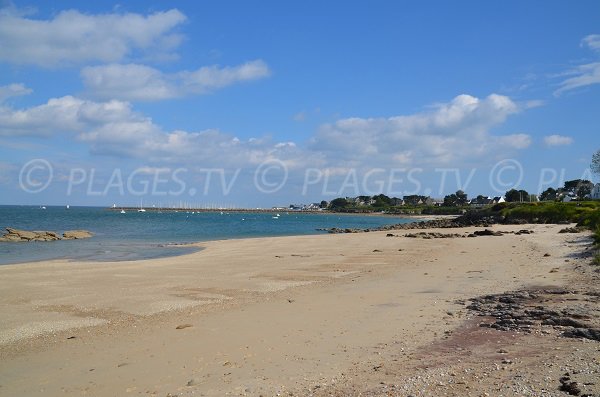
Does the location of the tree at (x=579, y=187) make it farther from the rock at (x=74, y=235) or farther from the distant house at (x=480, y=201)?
the rock at (x=74, y=235)

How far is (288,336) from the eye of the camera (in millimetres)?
9242

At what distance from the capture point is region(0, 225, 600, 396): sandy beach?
6.62 meters

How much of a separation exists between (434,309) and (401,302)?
1.20 meters

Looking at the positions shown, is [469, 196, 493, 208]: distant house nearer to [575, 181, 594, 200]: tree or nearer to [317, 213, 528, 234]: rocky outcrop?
[575, 181, 594, 200]: tree

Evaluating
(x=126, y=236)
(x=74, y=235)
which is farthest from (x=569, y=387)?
(x=126, y=236)

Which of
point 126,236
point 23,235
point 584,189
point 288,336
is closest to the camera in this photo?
point 288,336

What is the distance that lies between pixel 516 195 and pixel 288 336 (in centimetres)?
15813

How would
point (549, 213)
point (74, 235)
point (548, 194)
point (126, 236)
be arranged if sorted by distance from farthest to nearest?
point (548, 194) < point (549, 213) < point (126, 236) < point (74, 235)

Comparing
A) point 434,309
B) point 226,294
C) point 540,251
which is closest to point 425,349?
point 434,309

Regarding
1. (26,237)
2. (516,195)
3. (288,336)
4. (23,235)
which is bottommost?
(26,237)

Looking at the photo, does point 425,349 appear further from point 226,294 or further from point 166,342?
point 226,294

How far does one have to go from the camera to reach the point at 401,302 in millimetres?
12234

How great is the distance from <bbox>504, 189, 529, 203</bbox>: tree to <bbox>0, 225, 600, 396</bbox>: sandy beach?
468 ft

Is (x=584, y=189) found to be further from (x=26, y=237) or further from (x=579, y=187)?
(x=26, y=237)
